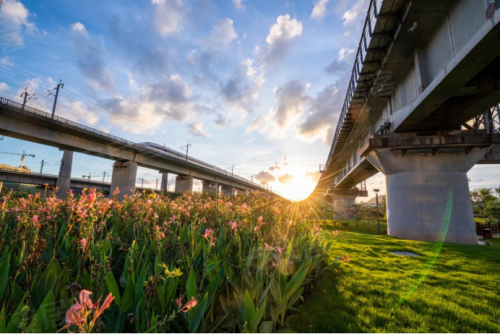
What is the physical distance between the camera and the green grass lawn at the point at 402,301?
2.59 m

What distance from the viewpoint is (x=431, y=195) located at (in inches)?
477

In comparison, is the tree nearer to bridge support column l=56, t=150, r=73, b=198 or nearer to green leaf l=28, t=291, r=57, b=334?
green leaf l=28, t=291, r=57, b=334

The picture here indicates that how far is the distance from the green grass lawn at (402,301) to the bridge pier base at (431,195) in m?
7.33

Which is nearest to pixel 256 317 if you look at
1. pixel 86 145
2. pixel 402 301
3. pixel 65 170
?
pixel 402 301

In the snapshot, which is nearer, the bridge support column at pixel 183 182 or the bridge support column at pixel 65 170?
the bridge support column at pixel 65 170

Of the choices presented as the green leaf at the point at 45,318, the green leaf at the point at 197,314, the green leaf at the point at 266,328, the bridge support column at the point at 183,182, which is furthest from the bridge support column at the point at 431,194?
the bridge support column at the point at 183,182

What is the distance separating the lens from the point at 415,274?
4844 mm

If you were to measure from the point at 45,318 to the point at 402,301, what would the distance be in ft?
13.7

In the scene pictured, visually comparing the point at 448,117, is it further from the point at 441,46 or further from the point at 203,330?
the point at 203,330

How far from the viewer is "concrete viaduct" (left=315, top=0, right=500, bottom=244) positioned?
23.5ft

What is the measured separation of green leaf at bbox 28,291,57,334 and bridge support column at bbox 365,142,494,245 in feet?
48.6

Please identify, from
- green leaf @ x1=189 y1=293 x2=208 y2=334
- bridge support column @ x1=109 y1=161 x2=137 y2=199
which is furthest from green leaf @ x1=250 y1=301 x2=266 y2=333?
bridge support column @ x1=109 y1=161 x2=137 y2=199

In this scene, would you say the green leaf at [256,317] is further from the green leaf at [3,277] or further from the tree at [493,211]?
the tree at [493,211]

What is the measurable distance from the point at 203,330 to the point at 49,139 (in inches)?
1080
